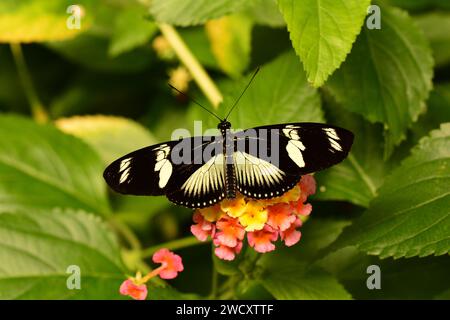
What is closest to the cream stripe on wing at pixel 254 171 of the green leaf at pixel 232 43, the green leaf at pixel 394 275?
the green leaf at pixel 394 275

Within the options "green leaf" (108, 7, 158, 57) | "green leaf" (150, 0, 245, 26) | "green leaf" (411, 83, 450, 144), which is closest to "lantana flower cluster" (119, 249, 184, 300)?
"green leaf" (150, 0, 245, 26)

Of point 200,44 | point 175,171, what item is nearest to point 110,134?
point 200,44

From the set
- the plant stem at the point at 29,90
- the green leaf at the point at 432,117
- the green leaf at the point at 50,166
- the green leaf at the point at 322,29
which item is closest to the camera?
the green leaf at the point at 322,29

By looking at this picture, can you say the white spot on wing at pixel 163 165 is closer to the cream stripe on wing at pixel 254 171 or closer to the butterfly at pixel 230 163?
the butterfly at pixel 230 163

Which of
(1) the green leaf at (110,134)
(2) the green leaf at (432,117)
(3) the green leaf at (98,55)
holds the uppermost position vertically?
(3) the green leaf at (98,55)

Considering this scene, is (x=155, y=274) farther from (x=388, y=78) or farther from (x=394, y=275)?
(x=388, y=78)

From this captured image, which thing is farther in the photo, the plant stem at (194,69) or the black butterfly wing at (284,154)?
the plant stem at (194,69)

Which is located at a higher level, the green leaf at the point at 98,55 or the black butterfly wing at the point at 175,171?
the green leaf at the point at 98,55

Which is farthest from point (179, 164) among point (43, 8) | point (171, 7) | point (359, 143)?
point (43, 8)
